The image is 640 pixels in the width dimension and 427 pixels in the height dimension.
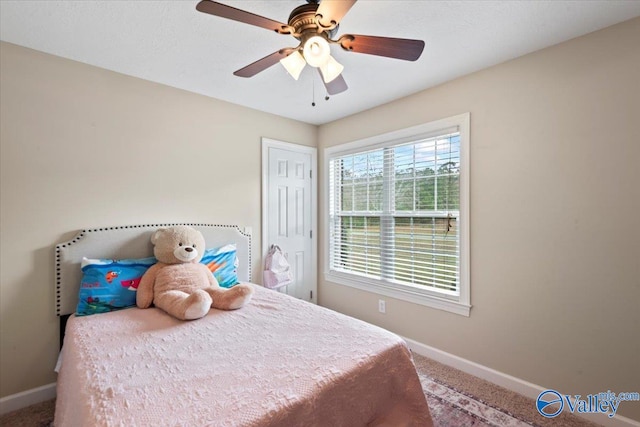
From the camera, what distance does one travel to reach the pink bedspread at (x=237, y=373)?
98cm

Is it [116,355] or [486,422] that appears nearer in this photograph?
[116,355]

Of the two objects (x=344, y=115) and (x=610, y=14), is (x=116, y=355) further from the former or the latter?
(x=610, y=14)

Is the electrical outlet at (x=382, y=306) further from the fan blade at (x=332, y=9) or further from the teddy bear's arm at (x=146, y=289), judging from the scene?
the fan blade at (x=332, y=9)

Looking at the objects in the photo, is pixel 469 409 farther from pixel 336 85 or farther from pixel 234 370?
pixel 336 85

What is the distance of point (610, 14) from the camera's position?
161cm

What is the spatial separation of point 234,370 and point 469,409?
5.29 feet

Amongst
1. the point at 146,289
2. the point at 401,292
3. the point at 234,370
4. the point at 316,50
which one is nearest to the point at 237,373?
the point at 234,370

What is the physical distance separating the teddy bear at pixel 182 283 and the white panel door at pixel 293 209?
960 mm

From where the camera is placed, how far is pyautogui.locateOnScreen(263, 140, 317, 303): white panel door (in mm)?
3193

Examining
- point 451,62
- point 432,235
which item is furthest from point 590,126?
point 432,235

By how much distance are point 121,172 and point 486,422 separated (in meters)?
3.06

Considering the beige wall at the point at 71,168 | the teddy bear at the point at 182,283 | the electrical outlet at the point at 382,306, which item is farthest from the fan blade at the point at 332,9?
the electrical outlet at the point at 382,306

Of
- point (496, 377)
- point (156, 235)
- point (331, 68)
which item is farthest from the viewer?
point (156, 235)

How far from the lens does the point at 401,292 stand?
9.12 ft
